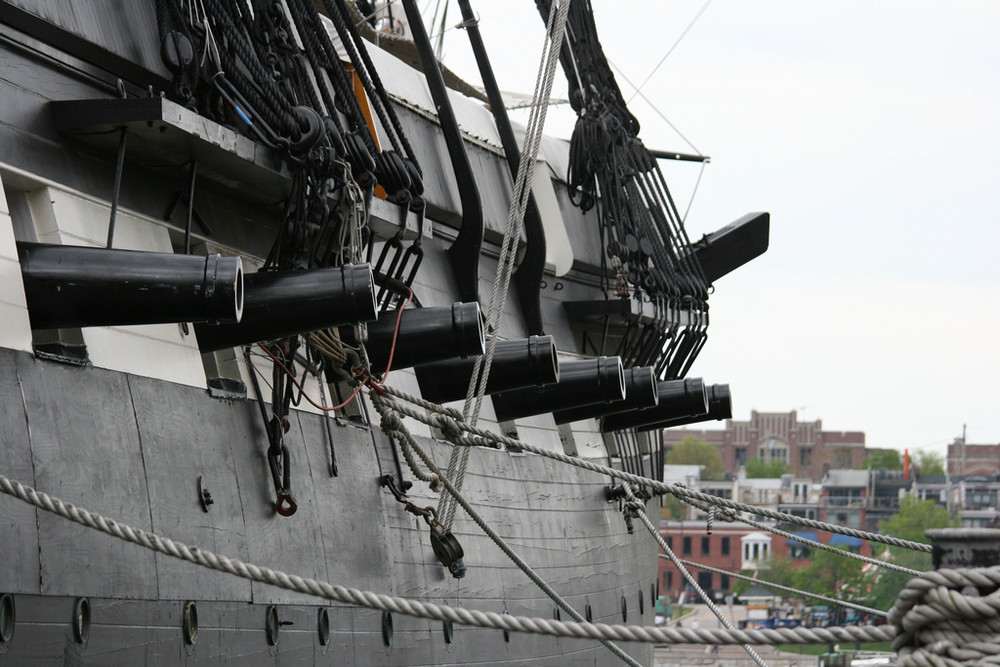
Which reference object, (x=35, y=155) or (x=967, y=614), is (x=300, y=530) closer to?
(x=35, y=155)

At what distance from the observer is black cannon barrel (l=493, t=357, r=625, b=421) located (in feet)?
31.5

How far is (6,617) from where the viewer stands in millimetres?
4762

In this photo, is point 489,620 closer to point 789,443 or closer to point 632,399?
point 632,399

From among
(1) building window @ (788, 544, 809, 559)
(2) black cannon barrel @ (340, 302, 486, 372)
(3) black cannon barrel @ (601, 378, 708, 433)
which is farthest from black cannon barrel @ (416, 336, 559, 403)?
(1) building window @ (788, 544, 809, 559)

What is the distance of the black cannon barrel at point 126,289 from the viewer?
5.21 m

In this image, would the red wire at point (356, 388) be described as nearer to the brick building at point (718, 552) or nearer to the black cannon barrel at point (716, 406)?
the black cannon barrel at point (716, 406)

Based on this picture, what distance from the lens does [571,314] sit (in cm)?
1295

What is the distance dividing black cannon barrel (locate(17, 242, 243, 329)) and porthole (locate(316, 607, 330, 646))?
2062mm

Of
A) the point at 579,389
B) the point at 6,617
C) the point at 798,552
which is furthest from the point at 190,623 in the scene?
the point at 798,552

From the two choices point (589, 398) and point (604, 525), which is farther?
point (604, 525)

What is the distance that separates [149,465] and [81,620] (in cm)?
82

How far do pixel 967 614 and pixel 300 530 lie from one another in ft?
13.8

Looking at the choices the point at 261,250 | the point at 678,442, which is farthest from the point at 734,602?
the point at 261,250

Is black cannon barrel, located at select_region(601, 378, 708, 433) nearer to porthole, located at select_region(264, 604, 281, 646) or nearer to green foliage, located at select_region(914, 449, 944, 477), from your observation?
porthole, located at select_region(264, 604, 281, 646)
